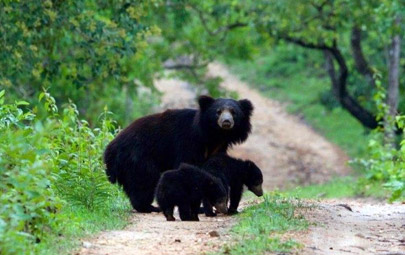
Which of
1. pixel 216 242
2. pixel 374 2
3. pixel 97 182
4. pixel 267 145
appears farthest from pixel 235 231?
pixel 267 145

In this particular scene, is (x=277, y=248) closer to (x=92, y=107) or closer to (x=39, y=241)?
(x=39, y=241)

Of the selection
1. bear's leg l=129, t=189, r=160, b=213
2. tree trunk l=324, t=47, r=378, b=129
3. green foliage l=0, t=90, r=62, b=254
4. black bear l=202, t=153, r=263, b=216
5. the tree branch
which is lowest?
green foliage l=0, t=90, r=62, b=254

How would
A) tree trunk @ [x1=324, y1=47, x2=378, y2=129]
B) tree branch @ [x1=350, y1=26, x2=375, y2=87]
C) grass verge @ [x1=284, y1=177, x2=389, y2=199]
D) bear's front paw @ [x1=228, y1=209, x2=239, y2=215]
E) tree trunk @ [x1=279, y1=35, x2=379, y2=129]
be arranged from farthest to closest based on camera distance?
tree trunk @ [x1=324, y1=47, x2=378, y2=129], tree trunk @ [x1=279, y1=35, x2=379, y2=129], tree branch @ [x1=350, y1=26, x2=375, y2=87], grass verge @ [x1=284, y1=177, x2=389, y2=199], bear's front paw @ [x1=228, y1=209, x2=239, y2=215]

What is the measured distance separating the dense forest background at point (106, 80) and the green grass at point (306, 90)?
0.37 ft

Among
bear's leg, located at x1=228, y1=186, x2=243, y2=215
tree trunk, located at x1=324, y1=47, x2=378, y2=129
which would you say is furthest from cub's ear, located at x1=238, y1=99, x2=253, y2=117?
tree trunk, located at x1=324, y1=47, x2=378, y2=129

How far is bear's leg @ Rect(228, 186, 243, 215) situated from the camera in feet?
34.8

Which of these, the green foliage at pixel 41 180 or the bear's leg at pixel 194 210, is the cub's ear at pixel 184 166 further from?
the green foliage at pixel 41 180

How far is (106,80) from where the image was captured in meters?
22.4

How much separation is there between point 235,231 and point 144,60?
16555mm

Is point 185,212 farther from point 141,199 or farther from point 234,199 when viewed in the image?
point 141,199

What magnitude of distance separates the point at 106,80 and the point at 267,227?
47.1ft

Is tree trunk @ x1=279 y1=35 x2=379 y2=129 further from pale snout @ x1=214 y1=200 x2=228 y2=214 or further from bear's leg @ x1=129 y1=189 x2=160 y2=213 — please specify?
pale snout @ x1=214 y1=200 x2=228 y2=214

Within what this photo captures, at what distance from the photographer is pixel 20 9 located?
46.7 feet

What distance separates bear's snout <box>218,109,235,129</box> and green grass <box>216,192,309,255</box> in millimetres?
923
